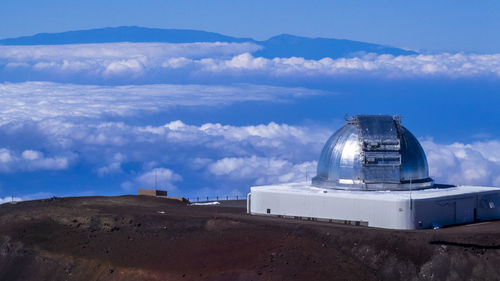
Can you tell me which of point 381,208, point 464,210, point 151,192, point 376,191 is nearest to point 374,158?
point 376,191

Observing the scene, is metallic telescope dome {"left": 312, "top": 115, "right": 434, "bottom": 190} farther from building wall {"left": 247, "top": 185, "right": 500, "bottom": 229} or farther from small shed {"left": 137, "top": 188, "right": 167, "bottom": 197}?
small shed {"left": 137, "top": 188, "right": 167, "bottom": 197}

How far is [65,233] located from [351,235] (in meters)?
18.5

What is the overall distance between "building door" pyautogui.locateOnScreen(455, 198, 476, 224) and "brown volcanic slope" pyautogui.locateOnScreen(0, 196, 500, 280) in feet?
6.26

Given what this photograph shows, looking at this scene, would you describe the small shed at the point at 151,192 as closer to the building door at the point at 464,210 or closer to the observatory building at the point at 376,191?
the observatory building at the point at 376,191

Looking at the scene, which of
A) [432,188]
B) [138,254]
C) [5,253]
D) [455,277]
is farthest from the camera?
[432,188]

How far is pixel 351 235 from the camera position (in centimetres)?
4747

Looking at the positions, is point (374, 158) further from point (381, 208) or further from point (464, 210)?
point (464, 210)

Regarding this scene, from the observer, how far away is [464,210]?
185ft

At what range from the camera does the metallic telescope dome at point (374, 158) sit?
55.4 m


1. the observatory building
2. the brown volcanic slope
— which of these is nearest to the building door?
the observatory building

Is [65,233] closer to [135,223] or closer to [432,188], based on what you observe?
[135,223]

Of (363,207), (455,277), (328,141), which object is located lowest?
(455,277)

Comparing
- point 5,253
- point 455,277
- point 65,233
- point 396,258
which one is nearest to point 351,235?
point 396,258

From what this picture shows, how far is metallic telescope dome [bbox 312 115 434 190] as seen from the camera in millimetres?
55438
